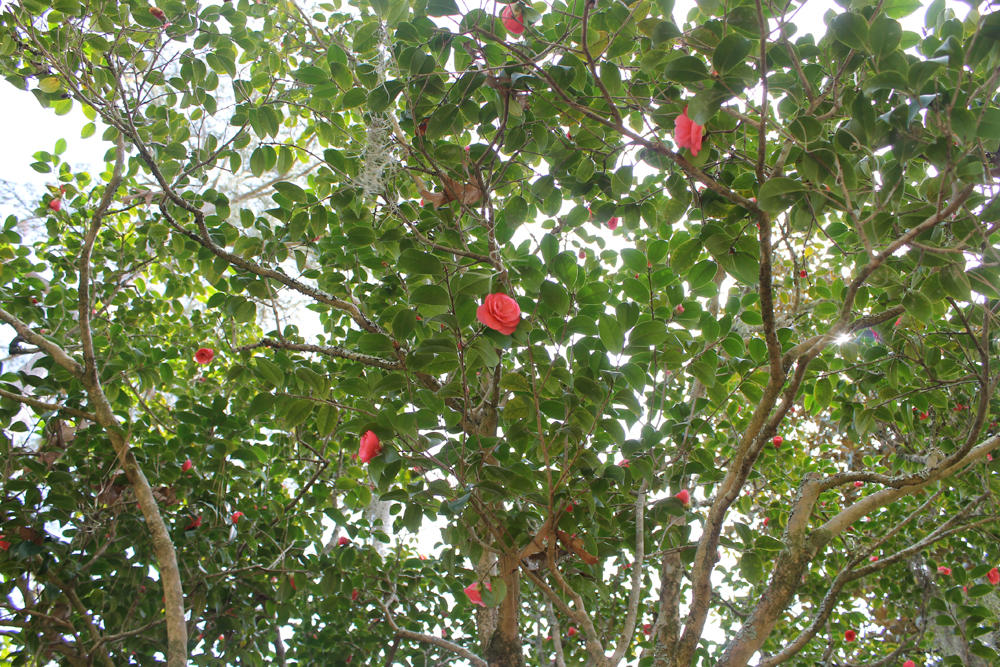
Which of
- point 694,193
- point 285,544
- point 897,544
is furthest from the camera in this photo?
point 897,544

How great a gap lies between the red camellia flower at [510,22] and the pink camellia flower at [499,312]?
608 millimetres

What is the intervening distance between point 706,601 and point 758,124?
105 cm

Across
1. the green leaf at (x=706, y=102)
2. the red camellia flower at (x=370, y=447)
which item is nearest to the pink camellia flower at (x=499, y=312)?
the red camellia flower at (x=370, y=447)

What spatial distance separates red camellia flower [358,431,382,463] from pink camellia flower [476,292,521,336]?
36 centimetres

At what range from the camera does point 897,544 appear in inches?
113

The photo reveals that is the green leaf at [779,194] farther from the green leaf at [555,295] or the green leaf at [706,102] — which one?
the green leaf at [555,295]

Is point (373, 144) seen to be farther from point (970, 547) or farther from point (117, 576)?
point (970, 547)

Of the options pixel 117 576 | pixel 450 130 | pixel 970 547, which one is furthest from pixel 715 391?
pixel 970 547

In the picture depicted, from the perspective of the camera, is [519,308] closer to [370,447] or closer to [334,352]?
[370,447]

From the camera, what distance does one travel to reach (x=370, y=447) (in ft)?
3.77

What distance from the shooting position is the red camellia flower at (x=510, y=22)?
3.88 feet

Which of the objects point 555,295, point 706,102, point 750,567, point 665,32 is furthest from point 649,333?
point 750,567

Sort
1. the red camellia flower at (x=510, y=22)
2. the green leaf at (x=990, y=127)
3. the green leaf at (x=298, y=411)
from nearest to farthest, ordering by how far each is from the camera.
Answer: the green leaf at (x=990, y=127), the red camellia flower at (x=510, y=22), the green leaf at (x=298, y=411)

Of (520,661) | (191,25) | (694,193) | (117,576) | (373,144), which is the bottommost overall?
(520,661)
